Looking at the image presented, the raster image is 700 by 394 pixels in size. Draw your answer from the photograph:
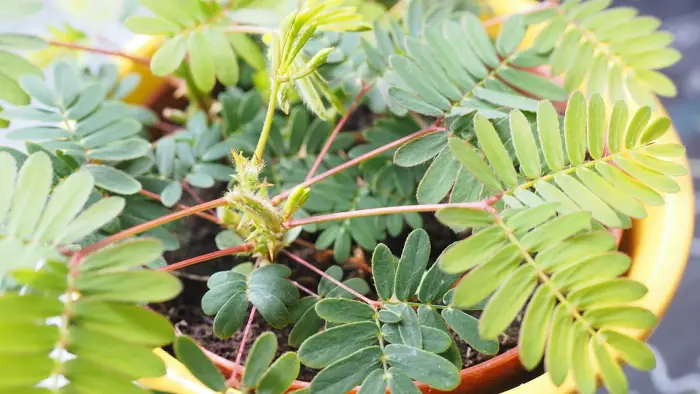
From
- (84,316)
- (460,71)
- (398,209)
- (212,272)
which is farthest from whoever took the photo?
(212,272)

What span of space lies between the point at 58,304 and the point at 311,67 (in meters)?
0.35

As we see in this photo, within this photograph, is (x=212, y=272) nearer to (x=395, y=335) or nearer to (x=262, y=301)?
(x=262, y=301)

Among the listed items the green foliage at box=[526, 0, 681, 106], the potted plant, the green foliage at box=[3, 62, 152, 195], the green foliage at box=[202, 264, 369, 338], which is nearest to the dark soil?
the potted plant

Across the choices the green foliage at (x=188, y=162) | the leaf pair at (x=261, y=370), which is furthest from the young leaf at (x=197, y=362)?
the green foliage at (x=188, y=162)

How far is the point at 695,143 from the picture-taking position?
1638 mm

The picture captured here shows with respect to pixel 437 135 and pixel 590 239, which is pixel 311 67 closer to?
pixel 437 135

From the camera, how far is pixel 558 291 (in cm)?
61

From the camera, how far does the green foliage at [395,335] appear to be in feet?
2.17

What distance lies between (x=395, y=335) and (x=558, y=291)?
0.62 ft

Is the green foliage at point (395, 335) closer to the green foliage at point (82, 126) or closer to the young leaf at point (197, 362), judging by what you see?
the young leaf at point (197, 362)

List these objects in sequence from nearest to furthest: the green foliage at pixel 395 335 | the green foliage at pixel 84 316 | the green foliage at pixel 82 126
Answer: the green foliage at pixel 84 316 < the green foliage at pixel 395 335 < the green foliage at pixel 82 126

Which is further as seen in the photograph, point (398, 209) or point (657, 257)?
point (657, 257)

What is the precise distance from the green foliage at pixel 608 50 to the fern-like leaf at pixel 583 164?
0.21 metres

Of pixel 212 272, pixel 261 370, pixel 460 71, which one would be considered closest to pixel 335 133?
pixel 460 71
